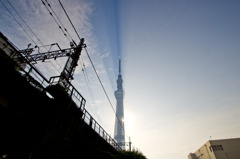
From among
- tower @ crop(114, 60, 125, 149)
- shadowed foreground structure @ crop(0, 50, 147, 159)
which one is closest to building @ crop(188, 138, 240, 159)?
shadowed foreground structure @ crop(0, 50, 147, 159)

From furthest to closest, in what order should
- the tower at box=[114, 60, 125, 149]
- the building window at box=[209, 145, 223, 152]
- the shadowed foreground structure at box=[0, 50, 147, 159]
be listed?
the tower at box=[114, 60, 125, 149] < the building window at box=[209, 145, 223, 152] < the shadowed foreground structure at box=[0, 50, 147, 159]

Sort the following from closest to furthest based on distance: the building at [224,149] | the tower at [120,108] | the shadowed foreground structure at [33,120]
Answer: the shadowed foreground structure at [33,120]
the building at [224,149]
the tower at [120,108]

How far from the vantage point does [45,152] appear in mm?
7883

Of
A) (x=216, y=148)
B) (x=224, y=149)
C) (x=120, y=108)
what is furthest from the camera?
(x=120, y=108)

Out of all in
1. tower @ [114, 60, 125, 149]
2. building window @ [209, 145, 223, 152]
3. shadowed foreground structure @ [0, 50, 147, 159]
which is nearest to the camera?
shadowed foreground structure @ [0, 50, 147, 159]

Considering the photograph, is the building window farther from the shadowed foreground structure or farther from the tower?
the tower

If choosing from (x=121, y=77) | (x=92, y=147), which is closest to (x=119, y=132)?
(x=121, y=77)

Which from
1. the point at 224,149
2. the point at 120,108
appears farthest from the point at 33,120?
the point at 120,108

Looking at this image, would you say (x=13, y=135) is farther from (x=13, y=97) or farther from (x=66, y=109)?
(x=66, y=109)

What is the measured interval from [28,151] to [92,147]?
684 centimetres

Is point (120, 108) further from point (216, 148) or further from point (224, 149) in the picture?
point (224, 149)

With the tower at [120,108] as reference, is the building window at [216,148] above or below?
below

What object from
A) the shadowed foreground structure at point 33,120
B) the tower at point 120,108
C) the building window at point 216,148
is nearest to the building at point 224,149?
the building window at point 216,148

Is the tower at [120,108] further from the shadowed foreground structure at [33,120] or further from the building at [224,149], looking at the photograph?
the shadowed foreground structure at [33,120]
